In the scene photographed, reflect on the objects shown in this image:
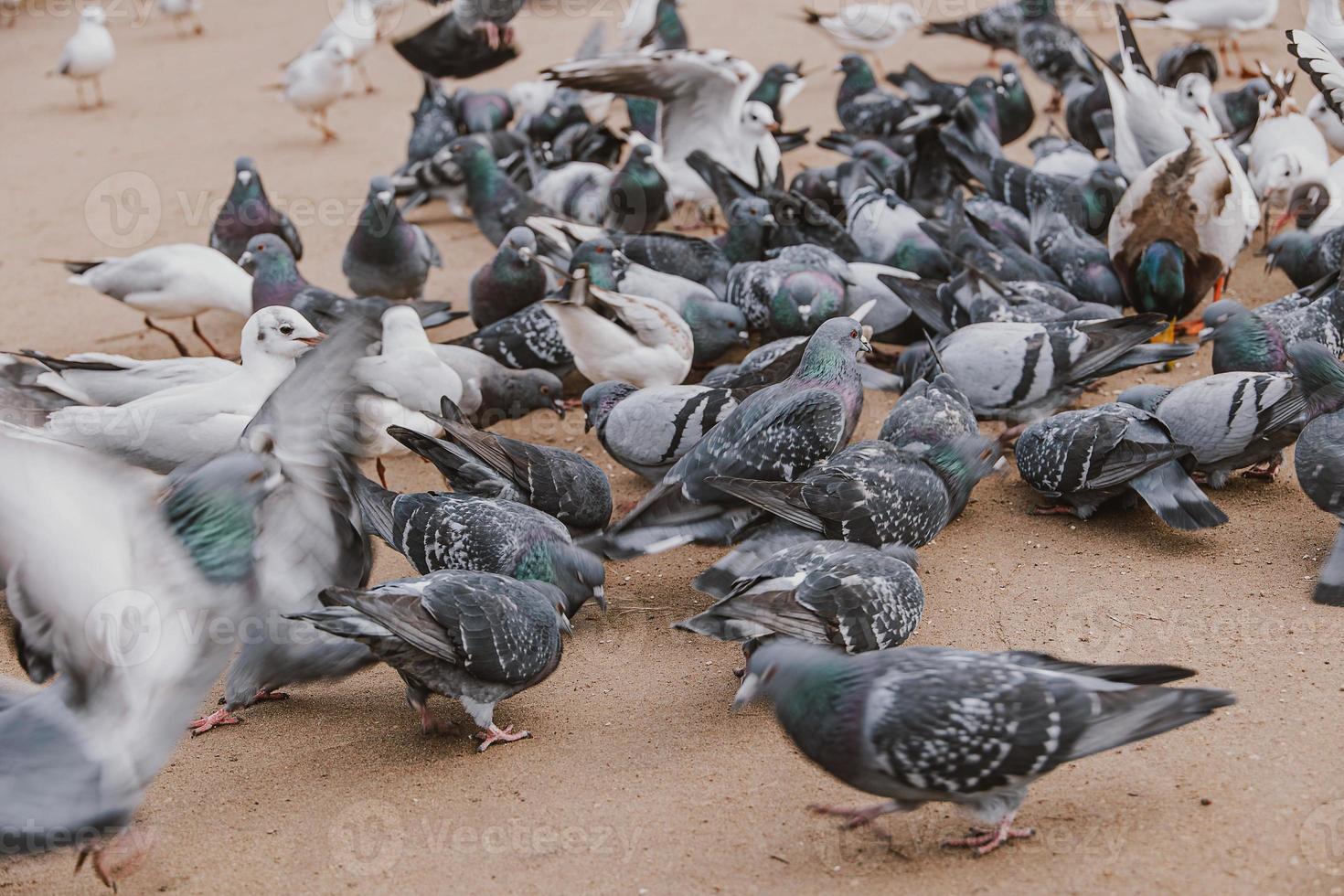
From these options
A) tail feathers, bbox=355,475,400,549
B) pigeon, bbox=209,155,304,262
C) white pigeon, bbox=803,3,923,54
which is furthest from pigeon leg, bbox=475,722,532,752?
white pigeon, bbox=803,3,923,54

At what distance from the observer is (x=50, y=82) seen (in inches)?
522

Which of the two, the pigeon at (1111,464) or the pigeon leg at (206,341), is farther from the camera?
the pigeon leg at (206,341)

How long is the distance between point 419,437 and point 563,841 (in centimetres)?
183

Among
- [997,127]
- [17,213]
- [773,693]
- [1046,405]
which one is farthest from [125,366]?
[997,127]

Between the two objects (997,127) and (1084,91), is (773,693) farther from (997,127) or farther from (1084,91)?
(1084,91)

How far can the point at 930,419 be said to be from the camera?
450 centimetres

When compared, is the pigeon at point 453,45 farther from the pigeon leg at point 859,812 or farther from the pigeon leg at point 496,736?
the pigeon leg at point 859,812

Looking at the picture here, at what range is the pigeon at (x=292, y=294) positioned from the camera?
6.16 m

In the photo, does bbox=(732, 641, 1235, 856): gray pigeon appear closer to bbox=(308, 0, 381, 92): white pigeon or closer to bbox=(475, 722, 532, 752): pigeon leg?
bbox=(475, 722, 532, 752): pigeon leg

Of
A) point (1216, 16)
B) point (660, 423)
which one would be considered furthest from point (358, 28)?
point (660, 423)

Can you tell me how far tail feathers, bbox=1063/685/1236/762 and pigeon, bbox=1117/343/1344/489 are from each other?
191 cm

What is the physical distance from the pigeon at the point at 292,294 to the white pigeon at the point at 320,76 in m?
4.33

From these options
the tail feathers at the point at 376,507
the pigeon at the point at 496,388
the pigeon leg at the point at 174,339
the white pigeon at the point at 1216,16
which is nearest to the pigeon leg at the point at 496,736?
the tail feathers at the point at 376,507

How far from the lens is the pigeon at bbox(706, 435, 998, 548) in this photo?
3.99 metres
